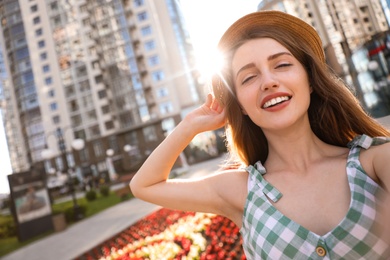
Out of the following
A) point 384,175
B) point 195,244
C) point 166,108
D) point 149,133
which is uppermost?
point 166,108

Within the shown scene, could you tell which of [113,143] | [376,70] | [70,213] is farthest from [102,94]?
[376,70]

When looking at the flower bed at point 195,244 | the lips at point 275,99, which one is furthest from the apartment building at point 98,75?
the lips at point 275,99

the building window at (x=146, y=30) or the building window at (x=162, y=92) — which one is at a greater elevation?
the building window at (x=146, y=30)

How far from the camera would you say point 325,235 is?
1138 millimetres

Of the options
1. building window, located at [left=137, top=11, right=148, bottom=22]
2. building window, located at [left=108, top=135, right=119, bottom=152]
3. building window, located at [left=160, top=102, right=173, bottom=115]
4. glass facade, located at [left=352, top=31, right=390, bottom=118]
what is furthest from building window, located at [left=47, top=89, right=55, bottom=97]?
glass facade, located at [left=352, top=31, right=390, bottom=118]

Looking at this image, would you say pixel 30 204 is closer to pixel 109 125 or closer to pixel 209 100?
pixel 209 100

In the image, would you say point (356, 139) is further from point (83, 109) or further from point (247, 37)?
point (83, 109)

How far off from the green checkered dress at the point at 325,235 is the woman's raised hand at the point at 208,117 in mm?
414

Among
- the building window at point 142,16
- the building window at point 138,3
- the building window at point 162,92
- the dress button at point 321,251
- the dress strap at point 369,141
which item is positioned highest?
the building window at point 138,3

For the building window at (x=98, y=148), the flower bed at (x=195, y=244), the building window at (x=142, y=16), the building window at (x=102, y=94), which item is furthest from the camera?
the building window at (x=102, y=94)

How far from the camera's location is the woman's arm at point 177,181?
1.60 metres

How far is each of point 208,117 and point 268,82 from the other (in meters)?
0.46

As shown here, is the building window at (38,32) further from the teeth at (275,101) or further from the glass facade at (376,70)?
the teeth at (275,101)

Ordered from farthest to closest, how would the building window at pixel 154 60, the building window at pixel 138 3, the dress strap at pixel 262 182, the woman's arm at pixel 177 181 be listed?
1. the building window at pixel 138 3
2. the building window at pixel 154 60
3. the woman's arm at pixel 177 181
4. the dress strap at pixel 262 182
